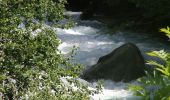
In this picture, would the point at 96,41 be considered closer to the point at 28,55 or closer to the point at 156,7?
the point at 156,7

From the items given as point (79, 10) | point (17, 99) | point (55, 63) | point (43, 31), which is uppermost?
point (43, 31)

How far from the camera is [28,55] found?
5941 mm

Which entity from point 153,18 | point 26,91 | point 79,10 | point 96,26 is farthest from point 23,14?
point 79,10

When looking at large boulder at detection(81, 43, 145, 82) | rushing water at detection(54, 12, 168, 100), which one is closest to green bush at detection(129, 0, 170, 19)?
rushing water at detection(54, 12, 168, 100)

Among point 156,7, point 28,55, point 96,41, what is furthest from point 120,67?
point 28,55

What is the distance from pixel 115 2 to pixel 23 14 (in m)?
17.2

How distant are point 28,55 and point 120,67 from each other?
7822mm

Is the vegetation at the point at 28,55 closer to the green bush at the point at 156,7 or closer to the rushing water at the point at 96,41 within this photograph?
the rushing water at the point at 96,41

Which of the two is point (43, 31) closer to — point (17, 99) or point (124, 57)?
point (17, 99)

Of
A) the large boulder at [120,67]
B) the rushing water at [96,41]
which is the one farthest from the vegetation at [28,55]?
the rushing water at [96,41]

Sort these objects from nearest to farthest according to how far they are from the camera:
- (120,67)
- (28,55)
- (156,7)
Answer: (28,55) < (120,67) < (156,7)

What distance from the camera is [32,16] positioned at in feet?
20.8

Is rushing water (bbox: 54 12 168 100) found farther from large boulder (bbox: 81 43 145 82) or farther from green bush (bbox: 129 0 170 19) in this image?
green bush (bbox: 129 0 170 19)

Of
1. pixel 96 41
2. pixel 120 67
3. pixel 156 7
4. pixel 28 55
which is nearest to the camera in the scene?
pixel 28 55
